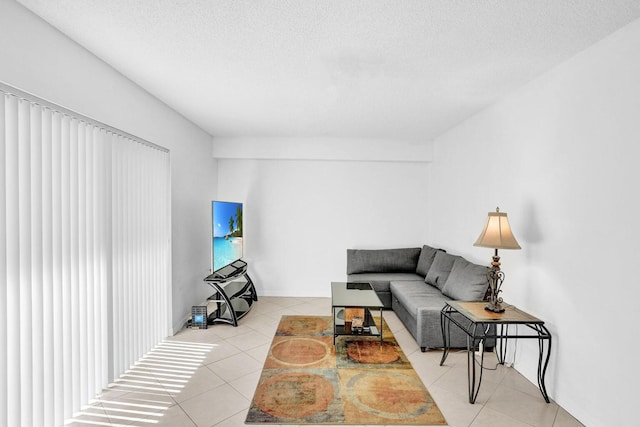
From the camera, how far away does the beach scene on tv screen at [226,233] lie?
14.2 ft

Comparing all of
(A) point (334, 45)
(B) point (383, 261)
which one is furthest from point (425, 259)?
(A) point (334, 45)

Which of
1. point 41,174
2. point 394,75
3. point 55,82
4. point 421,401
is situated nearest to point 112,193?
point 41,174

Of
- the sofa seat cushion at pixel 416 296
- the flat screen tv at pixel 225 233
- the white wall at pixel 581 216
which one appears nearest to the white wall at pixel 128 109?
the flat screen tv at pixel 225 233

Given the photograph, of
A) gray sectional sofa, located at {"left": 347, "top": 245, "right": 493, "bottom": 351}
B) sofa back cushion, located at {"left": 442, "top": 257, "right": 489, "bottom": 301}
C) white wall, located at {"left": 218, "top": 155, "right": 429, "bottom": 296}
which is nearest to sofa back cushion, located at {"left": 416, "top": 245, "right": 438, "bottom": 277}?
gray sectional sofa, located at {"left": 347, "top": 245, "right": 493, "bottom": 351}

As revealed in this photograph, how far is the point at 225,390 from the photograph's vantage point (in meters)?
2.72

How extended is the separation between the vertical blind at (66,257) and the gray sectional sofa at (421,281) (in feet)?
9.54

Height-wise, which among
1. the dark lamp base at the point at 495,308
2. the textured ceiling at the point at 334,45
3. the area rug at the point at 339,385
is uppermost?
the textured ceiling at the point at 334,45

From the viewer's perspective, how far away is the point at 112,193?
2.81m

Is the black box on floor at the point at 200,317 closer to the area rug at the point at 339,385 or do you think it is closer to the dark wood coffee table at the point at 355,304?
the area rug at the point at 339,385

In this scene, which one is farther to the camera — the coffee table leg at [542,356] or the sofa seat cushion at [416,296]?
the sofa seat cushion at [416,296]

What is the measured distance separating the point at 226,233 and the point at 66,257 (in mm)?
2364

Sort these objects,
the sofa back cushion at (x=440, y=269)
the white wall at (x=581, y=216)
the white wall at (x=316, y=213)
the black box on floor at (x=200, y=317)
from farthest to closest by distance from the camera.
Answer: the white wall at (x=316, y=213)
the sofa back cushion at (x=440, y=269)
the black box on floor at (x=200, y=317)
the white wall at (x=581, y=216)

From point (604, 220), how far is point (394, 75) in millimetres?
1891

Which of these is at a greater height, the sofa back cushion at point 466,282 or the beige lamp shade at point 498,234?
the beige lamp shade at point 498,234
